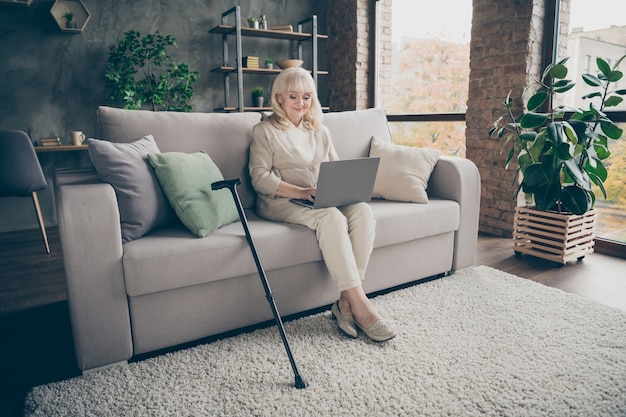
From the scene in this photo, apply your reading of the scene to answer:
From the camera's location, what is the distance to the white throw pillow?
253 centimetres

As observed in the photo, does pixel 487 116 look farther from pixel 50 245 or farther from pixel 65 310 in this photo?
pixel 50 245

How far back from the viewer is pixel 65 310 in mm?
2254

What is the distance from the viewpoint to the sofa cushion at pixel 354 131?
2.76 meters

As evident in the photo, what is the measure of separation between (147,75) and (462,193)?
3483 millimetres

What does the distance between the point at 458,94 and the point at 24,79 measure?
156 inches

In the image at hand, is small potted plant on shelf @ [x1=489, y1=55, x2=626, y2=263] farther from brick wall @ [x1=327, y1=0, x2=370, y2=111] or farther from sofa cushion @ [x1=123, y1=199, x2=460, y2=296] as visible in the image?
brick wall @ [x1=327, y1=0, x2=370, y2=111]

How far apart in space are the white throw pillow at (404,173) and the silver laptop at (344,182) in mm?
543

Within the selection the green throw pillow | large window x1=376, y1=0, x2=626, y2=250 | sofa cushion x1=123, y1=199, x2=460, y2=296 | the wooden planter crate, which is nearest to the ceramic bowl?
large window x1=376, y1=0, x2=626, y2=250

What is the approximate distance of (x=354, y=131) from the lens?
9.26ft

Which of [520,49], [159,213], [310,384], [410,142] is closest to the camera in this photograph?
[310,384]

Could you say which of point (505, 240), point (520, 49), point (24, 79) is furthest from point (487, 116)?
point (24, 79)

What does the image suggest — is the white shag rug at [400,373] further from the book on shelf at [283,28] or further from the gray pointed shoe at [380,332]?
the book on shelf at [283,28]

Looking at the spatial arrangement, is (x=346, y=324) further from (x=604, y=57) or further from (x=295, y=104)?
(x=604, y=57)

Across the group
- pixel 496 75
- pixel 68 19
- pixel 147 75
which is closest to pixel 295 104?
pixel 496 75
